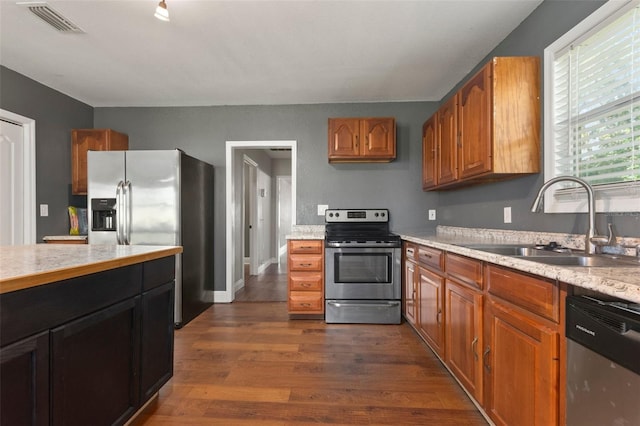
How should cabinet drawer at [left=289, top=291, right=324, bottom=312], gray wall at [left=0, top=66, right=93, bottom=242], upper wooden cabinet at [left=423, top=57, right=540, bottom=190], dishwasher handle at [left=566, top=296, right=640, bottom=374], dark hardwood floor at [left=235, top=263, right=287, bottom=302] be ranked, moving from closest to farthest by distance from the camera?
1. dishwasher handle at [left=566, top=296, right=640, bottom=374]
2. upper wooden cabinet at [left=423, top=57, right=540, bottom=190]
3. gray wall at [left=0, top=66, right=93, bottom=242]
4. cabinet drawer at [left=289, top=291, right=324, bottom=312]
5. dark hardwood floor at [left=235, top=263, right=287, bottom=302]

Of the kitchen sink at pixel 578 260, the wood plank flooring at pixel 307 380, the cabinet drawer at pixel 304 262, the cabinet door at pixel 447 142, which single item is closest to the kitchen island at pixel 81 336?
the wood plank flooring at pixel 307 380

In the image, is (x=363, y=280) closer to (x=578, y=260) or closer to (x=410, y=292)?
(x=410, y=292)

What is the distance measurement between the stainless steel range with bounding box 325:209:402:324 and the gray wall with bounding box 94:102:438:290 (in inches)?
31.1

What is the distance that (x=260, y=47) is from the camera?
2.53m

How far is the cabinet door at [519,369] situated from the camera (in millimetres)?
1066

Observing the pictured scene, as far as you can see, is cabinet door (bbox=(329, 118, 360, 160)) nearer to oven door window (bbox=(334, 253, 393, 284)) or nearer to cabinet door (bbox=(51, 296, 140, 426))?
oven door window (bbox=(334, 253, 393, 284))

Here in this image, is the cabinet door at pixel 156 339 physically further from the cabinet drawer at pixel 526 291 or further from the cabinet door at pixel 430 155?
the cabinet door at pixel 430 155

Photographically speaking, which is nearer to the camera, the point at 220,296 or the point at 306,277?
the point at 306,277

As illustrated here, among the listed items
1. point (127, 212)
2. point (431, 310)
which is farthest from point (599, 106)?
point (127, 212)

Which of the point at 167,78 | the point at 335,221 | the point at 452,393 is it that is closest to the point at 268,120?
the point at 167,78

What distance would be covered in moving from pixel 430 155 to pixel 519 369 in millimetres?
2393

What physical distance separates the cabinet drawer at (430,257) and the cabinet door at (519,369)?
2.14 ft

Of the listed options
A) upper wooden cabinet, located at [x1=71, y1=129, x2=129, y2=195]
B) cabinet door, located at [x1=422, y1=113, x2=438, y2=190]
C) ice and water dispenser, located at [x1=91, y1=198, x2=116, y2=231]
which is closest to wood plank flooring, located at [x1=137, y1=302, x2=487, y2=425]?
ice and water dispenser, located at [x1=91, y1=198, x2=116, y2=231]

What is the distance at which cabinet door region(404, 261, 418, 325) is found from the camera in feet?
8.79
